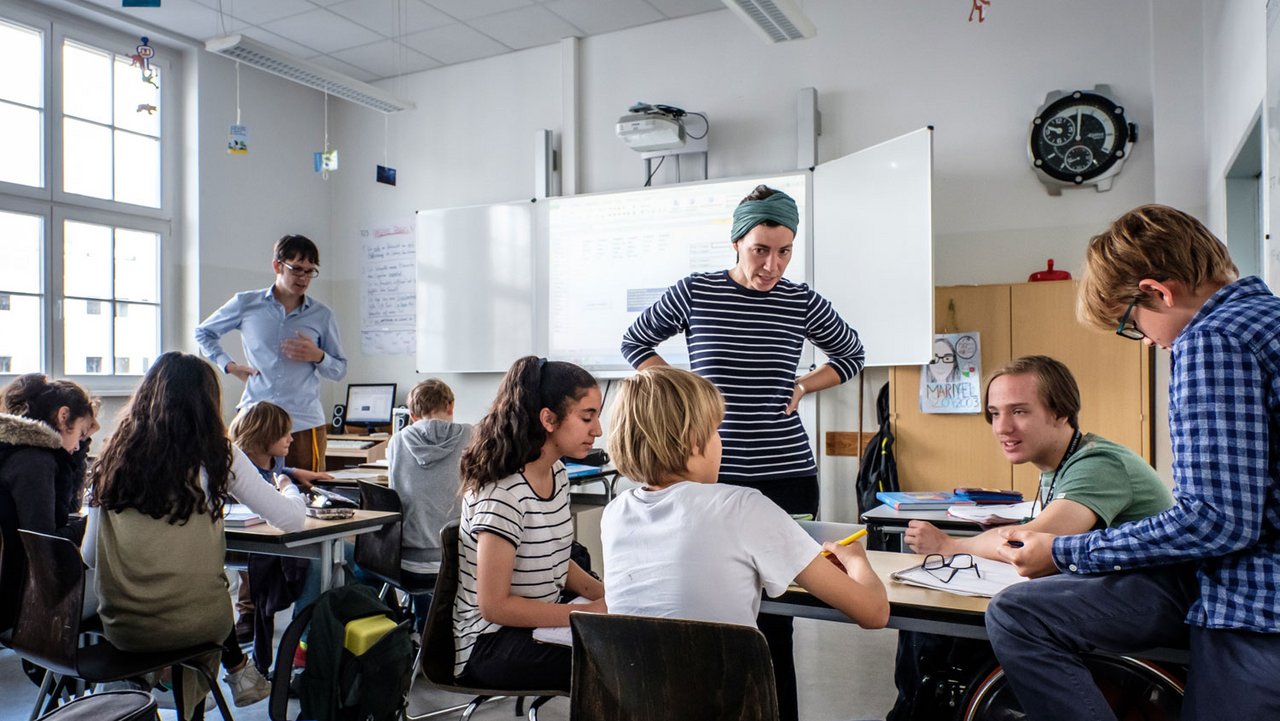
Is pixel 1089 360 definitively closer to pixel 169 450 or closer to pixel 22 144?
pixel 169 450

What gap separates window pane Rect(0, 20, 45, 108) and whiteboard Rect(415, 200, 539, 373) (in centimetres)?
225

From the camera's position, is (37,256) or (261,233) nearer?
(37,256)

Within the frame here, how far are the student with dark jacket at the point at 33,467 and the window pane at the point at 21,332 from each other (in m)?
2.54

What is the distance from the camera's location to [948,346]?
14.6 ft

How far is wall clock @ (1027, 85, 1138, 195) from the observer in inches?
169

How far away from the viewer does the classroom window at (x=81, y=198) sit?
496 cm

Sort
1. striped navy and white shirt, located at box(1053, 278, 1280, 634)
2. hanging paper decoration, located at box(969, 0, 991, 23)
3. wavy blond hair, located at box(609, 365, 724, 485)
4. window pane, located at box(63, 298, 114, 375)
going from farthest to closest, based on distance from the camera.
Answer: window pane, located at box(63, 298, 114, 375), hanging paper decoration, located at box(969, 0, 991, 23), wavy blond hair, located at box(609, 365, 724, 485), striped navy and white shirt, located at box(1053, 278, 1280, 634)

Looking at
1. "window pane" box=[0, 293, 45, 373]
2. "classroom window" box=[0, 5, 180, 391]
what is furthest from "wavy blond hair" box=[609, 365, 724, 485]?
"window pane" box=[0, 293, 45, 373]

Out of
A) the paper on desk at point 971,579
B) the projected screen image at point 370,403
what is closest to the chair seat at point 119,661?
the paper on desk at point 971,579

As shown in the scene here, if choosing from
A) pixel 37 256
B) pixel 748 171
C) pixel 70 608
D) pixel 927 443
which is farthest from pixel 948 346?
pixel 37 256

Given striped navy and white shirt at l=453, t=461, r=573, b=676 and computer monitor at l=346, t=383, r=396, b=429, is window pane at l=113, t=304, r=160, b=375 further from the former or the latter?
striped navy and white shirt at l=453, t=461, r=573, b=676

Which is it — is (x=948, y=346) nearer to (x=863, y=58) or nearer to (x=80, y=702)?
(x=863, y=58)

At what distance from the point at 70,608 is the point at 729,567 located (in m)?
1.60

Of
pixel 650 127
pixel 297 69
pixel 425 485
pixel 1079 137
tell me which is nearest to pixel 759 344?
pixel 425 485
